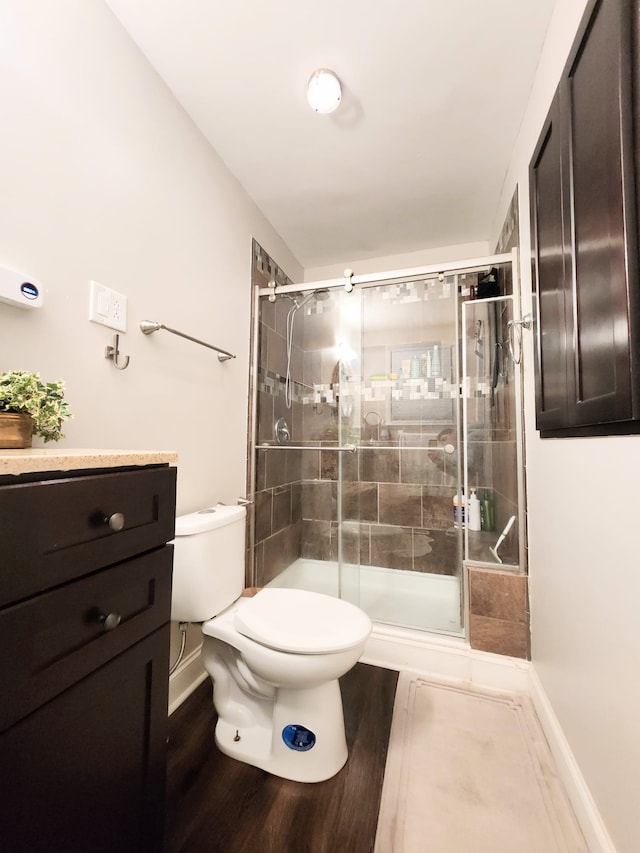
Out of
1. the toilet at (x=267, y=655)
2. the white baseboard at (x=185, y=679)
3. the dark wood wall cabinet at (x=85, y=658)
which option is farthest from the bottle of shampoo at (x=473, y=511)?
the dark wood wall cabinet at (x=85, y=658)

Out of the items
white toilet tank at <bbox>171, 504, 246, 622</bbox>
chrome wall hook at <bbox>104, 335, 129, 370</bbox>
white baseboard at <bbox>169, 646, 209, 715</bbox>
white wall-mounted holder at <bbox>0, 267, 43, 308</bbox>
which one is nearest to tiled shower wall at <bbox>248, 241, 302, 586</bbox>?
white baseboard at <bbox>169, 646, 209, 715</bbox>

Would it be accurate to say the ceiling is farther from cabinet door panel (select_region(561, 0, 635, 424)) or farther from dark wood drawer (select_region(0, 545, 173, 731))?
dark wood drawer (select_region(0, 545, 173, 731))

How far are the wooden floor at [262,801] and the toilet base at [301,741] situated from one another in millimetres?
23

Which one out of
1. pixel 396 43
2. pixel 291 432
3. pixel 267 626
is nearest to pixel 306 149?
pixel 396 43

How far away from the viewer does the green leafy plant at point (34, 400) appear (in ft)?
2.21

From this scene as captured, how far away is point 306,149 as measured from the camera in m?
1.66

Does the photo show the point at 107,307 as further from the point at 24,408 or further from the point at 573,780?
the point at 573,780

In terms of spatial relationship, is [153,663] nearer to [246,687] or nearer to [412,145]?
[246,687]

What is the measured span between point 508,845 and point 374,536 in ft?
4.90

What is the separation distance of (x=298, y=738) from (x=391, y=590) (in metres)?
1.18

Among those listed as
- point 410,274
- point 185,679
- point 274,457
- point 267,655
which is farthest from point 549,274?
point 185,679

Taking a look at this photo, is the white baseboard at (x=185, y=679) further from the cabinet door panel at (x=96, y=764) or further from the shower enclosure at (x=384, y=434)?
the cabinet door panel at (x=96, y=764)

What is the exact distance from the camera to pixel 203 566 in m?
1.22

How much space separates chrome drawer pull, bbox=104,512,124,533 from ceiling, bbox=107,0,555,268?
1570mm
